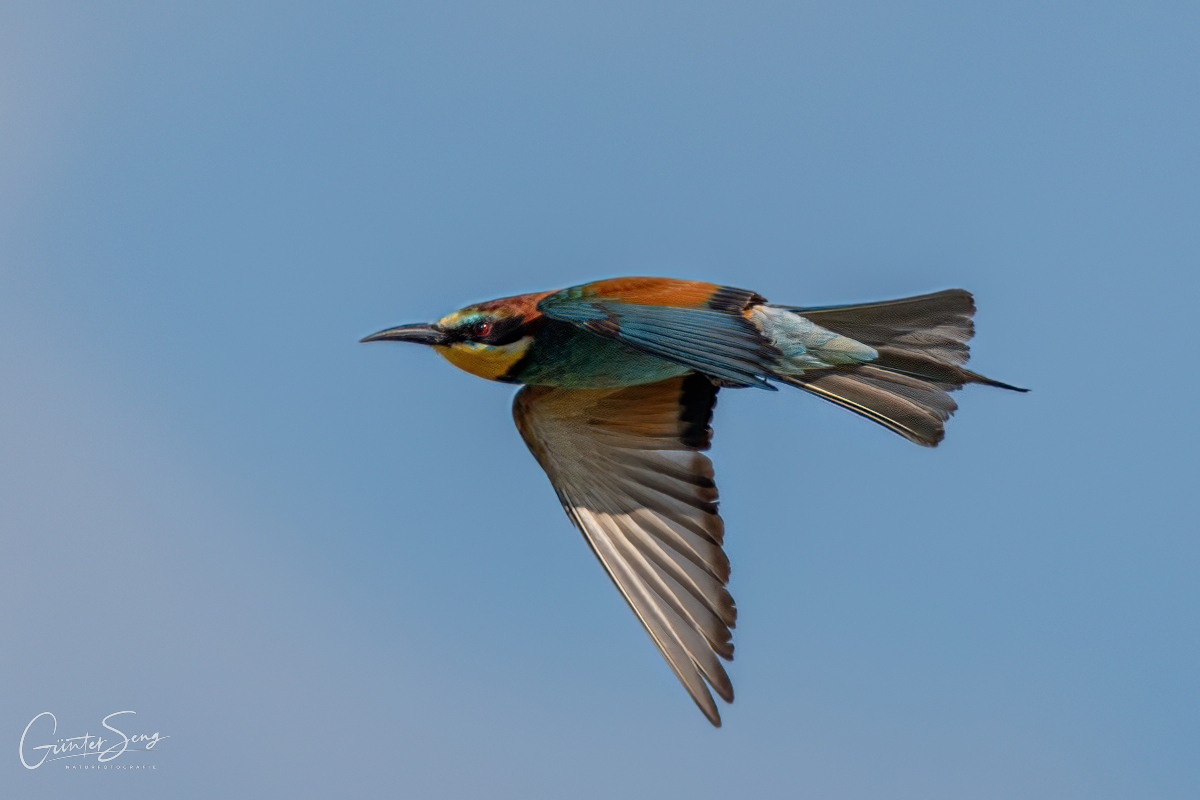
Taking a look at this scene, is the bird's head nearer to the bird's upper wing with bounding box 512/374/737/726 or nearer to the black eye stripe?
the black eye stripe

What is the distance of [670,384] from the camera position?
21.3 feet

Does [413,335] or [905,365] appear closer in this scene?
[905,365]

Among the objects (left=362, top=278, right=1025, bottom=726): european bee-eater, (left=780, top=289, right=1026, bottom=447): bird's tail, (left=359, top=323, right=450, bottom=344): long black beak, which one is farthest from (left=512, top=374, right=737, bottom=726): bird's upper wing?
(left=780, top=289, right=1026, bottom=447): bird's tail

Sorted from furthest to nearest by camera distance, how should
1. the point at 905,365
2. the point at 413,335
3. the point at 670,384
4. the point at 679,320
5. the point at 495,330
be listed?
the point at 670,384 < the point at 413,335 < the point at 495,330 < the point at 905,365 < the point at 679,320

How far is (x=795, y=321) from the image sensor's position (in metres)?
6.00

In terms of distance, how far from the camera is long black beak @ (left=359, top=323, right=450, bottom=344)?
20.5 feet

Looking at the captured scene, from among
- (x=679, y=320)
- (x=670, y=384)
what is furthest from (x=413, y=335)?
(x=679, y=320)

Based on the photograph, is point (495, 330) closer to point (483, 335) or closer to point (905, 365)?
point (483, 335)

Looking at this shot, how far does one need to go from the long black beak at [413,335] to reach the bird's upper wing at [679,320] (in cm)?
54

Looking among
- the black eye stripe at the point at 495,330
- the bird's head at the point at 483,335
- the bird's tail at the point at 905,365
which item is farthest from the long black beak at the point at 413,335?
the bird's tail at the point at 905,365

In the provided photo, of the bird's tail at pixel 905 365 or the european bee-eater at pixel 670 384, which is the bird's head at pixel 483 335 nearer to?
the european bee-eater at pixel 670 384

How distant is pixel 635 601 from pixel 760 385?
1157 millimetres

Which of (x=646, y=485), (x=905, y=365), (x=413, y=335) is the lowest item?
(x=646, y=485)

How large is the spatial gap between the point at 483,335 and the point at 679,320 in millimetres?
965
